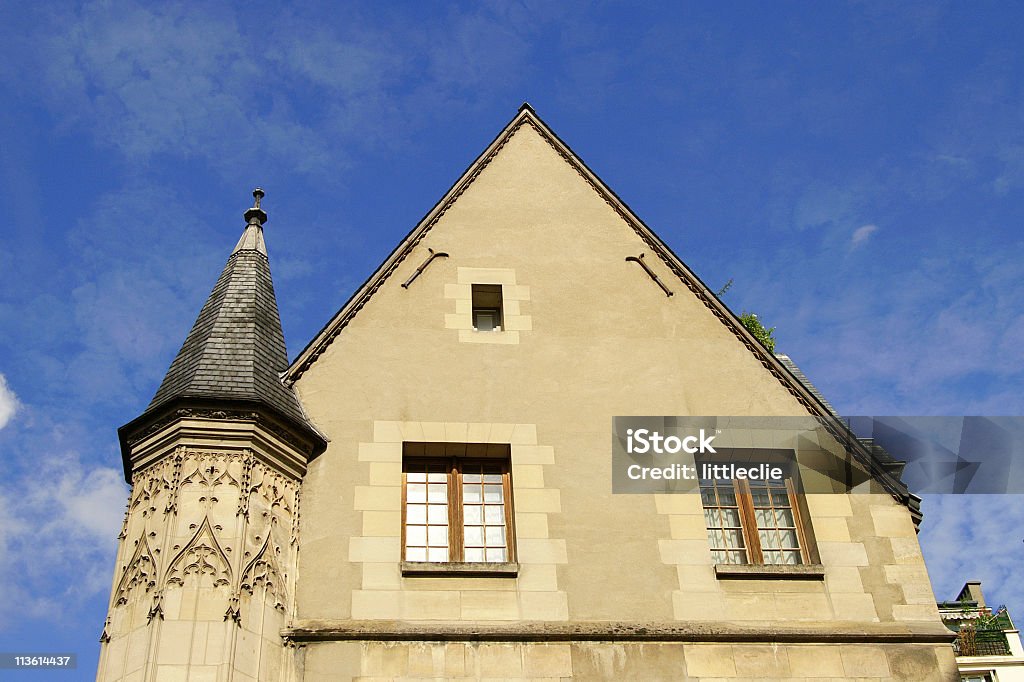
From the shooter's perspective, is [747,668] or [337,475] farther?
[337,475]

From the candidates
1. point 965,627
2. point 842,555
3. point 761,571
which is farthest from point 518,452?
point 965,627

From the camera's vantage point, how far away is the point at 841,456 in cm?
1278

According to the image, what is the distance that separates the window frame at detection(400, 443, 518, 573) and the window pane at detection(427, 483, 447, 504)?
47 mm

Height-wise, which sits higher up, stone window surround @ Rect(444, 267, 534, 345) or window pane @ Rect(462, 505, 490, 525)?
stone window surround @ Rect(444, 267, 534, 345)

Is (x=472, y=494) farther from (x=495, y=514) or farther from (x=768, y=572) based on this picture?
(x=768, y=572)

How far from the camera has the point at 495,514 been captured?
12.1 m

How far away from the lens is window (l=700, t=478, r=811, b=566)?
12.0m

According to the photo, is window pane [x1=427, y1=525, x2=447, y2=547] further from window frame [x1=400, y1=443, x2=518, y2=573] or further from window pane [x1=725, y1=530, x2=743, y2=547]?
window pane [x1=725, y1=530, x2=743, y2=547]

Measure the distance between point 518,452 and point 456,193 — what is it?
4439 millimetres

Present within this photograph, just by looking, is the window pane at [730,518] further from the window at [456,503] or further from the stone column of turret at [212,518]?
the stone column of turret at [212,518]

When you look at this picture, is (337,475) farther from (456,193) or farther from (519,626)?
(456,193)

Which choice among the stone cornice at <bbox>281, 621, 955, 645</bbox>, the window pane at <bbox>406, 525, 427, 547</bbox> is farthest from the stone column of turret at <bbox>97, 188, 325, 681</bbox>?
the window pane at <bbox>406, 525, 427, 547</bbox>

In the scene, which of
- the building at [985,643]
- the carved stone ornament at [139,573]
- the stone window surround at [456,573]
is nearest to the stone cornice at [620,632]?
the stone window surround at [456,573]

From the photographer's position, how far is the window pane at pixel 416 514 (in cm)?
1191
